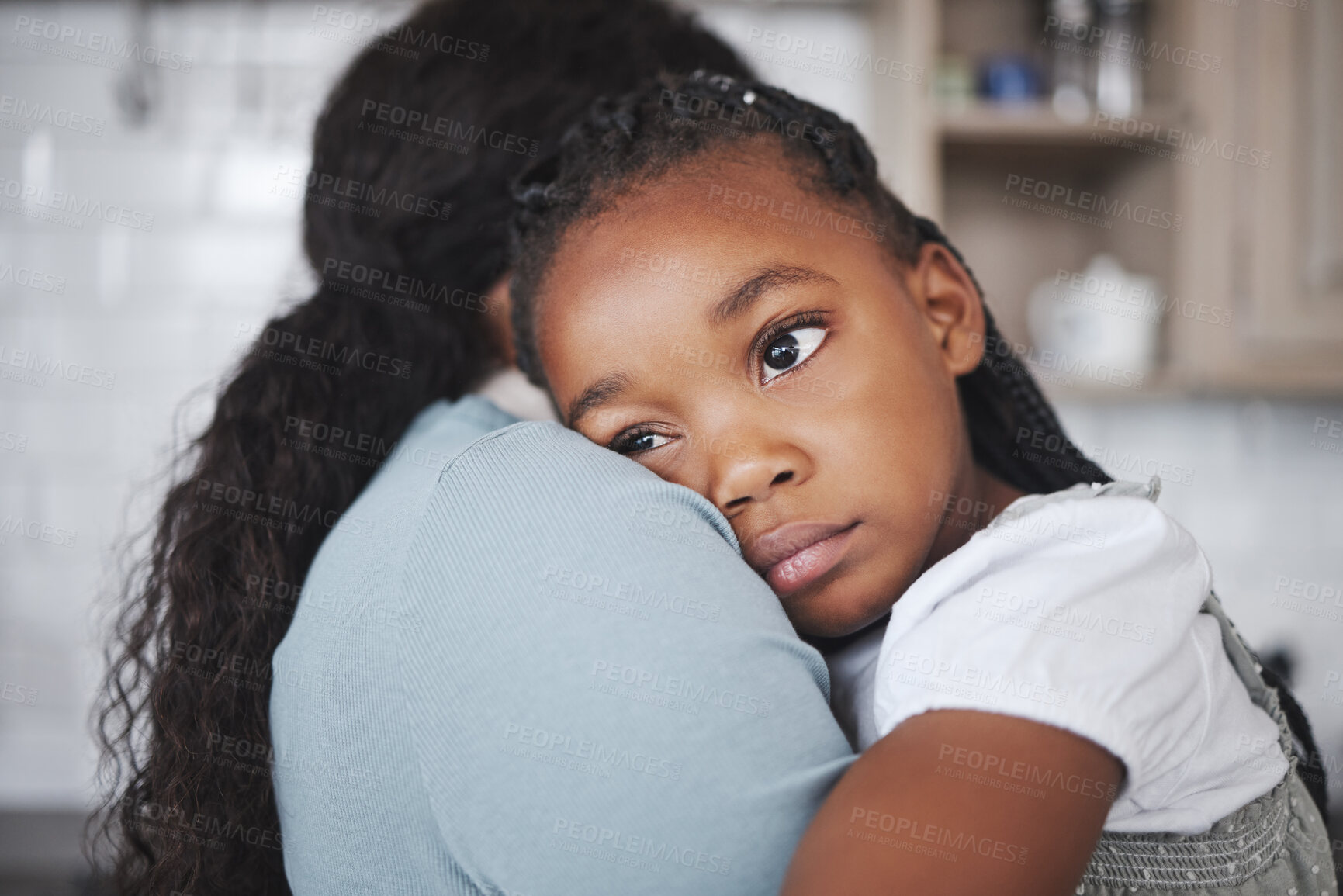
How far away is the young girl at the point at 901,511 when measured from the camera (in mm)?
440

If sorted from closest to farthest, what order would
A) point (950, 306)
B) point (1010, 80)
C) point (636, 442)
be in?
point (636, 442)
point (950, 306)
point (1010, 80)

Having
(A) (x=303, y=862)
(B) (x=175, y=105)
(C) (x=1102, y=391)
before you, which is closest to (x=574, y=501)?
(A) (x=303, y=862)

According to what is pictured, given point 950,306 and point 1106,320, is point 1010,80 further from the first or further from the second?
point 950,306

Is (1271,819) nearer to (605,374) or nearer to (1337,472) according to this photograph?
(605,374)

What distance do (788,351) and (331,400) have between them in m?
0.38

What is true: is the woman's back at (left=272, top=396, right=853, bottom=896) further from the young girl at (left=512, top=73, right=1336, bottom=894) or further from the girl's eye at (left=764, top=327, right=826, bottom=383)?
the girl's eye at (left=764, top=327, right=826, bottom=383)

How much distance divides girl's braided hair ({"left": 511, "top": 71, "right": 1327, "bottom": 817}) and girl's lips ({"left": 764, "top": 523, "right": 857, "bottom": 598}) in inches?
11.3

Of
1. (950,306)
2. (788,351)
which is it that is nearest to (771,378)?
(788,351)

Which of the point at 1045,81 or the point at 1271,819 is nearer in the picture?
the point at 1271,819

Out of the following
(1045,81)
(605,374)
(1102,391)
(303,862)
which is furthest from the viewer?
(1045,81)

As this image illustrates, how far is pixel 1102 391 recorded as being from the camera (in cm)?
192

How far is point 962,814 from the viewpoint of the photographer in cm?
42

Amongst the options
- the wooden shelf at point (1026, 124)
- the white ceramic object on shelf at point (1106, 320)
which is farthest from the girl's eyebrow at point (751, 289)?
the white ceramic object on shelf at point (1106, 320)

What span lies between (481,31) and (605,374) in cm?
46
